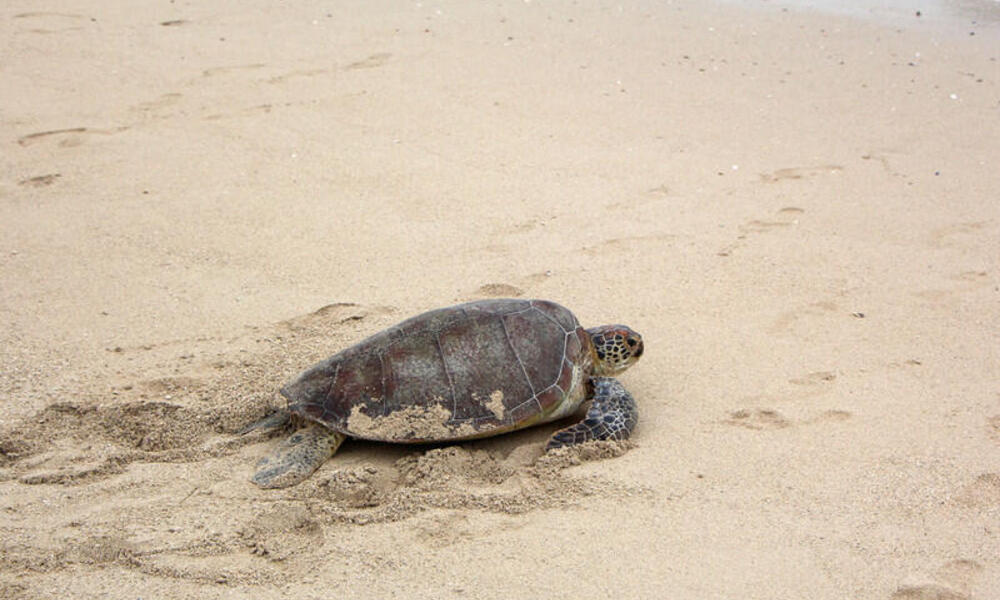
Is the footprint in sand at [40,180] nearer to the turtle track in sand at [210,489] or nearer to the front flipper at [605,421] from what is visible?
the turtle track in sand at [210,489]

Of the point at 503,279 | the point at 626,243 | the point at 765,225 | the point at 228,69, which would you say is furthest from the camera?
the point at 228,69

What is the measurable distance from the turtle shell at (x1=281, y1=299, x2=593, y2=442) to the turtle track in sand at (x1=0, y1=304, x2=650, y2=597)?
12cm

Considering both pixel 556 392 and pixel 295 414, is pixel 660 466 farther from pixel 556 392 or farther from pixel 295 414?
pixel 295 414

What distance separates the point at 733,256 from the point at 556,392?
5.21 feet

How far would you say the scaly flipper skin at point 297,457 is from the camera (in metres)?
2.88

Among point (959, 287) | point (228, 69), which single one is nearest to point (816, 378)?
point (959, 287)

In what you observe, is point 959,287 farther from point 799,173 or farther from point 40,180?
point 40,180

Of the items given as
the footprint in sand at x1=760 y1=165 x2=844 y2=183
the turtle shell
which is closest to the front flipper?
the turtle shell

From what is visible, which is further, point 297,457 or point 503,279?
point 503,279

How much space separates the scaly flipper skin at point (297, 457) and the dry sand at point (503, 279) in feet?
0.24

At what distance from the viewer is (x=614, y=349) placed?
11.1 feet

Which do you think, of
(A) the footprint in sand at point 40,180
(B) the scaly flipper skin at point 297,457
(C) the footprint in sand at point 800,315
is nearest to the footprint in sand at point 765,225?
(C) the footprint in sand at point 800,315

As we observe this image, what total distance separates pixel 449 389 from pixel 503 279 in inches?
45.8

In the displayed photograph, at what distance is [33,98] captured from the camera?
588 cm
